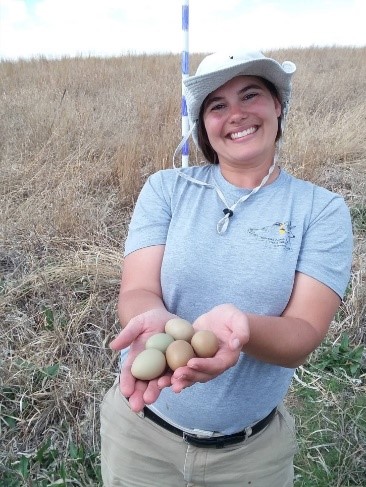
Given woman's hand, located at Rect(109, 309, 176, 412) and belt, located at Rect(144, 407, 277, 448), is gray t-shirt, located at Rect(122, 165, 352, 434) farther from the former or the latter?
woman's hand, located at Rect(109, 309, 176, 412)

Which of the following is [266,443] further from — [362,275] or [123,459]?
[362,275]

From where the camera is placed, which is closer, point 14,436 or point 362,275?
point 14,436

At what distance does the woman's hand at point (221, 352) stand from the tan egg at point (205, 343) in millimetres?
15

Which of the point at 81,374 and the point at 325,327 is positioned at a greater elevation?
the point at 325,327

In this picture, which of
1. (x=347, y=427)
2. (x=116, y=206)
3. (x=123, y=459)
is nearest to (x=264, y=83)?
(x=123, y=459)

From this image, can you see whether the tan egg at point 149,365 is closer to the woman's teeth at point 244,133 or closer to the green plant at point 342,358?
the woman's teeth at point 244,133

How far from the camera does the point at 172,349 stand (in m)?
1.09

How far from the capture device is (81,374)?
2.25 m

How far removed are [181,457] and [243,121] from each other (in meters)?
0.90

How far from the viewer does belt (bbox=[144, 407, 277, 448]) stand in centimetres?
129

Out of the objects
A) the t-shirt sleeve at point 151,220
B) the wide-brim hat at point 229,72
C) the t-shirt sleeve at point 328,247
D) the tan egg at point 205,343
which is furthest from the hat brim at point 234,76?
the tan egg at point 205,343

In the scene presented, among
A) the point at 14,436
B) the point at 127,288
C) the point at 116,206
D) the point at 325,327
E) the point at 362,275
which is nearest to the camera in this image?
the point at 325,327

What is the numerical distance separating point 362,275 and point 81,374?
1.72 m

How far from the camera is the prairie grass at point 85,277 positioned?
2.02m
